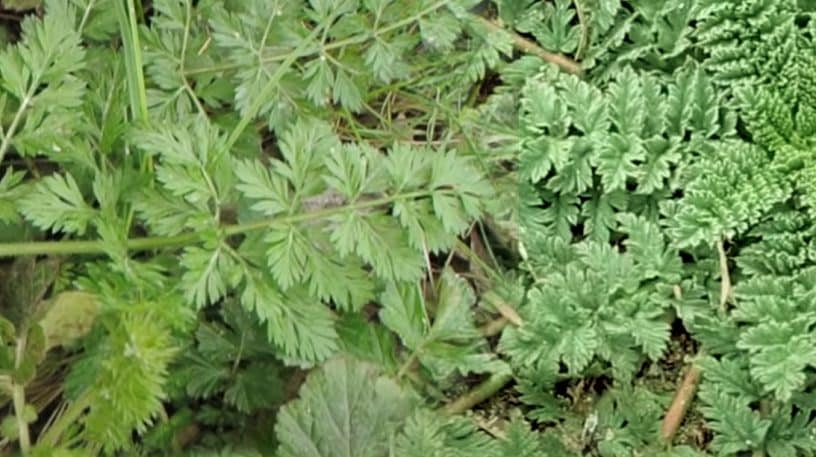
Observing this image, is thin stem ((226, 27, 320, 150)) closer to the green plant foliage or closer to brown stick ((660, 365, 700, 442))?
the green plant foliage

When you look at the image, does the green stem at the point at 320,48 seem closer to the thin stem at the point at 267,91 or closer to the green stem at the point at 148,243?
the thin stem at the point at 267,91

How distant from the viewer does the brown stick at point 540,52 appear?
2199 mm

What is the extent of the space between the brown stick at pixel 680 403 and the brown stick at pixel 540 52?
632mm

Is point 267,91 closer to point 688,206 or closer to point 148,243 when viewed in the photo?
point 148,243

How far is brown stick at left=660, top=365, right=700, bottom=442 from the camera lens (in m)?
2.00

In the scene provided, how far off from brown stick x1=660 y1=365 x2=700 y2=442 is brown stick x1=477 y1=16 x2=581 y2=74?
63cm

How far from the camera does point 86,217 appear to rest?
5.32 feet

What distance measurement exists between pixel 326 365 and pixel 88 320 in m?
0.38

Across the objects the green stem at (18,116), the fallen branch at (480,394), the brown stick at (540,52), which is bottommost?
the fallen branch at (480,394)

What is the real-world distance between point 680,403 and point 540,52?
737mm

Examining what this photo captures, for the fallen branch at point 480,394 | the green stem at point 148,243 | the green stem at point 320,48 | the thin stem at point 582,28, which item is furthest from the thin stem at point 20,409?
the thin stem at point 582,28

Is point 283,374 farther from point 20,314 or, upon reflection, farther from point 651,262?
point 651,262

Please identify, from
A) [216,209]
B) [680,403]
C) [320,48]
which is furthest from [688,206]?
[216,209]

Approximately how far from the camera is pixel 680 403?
2023 millimetres
